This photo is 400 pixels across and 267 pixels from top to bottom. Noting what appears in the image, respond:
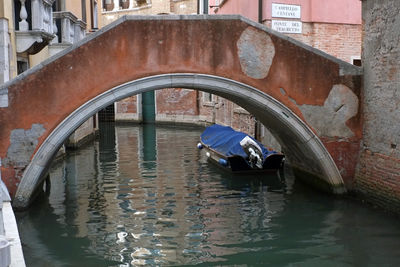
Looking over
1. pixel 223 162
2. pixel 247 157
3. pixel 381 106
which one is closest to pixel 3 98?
pixel 223 162

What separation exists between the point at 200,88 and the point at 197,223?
80.9 inches

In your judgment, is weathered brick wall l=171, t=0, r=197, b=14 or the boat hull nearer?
the boat hull

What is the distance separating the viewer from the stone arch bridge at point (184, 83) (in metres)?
6.52

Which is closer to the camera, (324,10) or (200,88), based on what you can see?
(200,88)

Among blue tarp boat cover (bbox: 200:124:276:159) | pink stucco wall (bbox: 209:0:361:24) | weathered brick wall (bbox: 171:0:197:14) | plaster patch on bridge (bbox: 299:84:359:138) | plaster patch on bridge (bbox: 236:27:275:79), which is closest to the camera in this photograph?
plaster patch on bridge (bbox: 236:27:275:79)

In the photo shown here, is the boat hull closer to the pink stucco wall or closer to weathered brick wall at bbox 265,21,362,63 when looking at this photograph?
weathered brick wall at bbox 265,21,362,63

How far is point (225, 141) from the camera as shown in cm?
1024

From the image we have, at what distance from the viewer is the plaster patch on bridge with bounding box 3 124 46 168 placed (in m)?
6.51

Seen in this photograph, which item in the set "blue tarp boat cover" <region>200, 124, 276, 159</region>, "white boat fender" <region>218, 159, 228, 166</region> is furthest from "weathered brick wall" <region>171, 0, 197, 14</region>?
"white boat fender" <region>218, 159, 228, 166</region>

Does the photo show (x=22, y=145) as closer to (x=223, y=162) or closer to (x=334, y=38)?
(x=223, y=162)

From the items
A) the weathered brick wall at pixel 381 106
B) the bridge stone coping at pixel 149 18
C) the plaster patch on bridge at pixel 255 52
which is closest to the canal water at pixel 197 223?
the weathered brick wall at pixel 381 106

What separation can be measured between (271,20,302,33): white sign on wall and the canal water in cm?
305

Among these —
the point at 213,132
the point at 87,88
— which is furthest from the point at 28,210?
the point at 213,132

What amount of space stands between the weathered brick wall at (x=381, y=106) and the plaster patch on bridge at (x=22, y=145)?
15.3 feet
